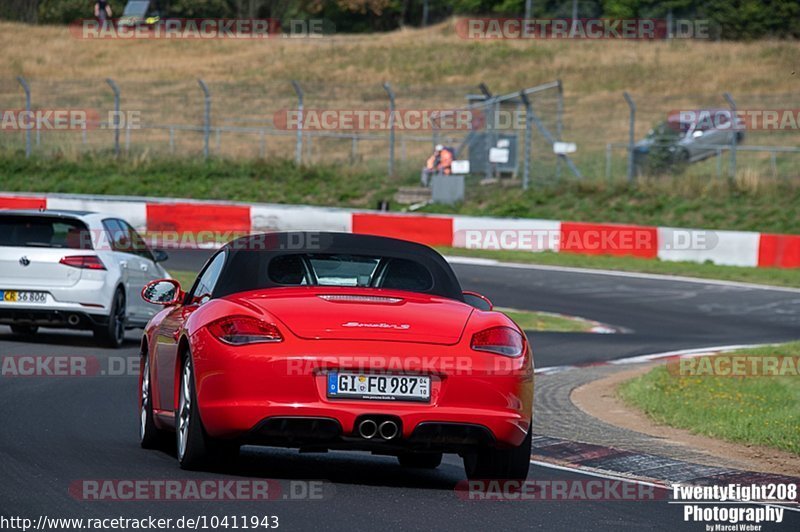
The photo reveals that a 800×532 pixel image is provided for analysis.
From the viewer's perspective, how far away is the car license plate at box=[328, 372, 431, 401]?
710 centimetres

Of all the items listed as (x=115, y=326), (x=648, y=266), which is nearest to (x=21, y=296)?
(x=115, y=326)

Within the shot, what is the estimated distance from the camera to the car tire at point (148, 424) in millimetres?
8742

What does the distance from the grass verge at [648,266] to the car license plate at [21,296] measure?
14.9 meters

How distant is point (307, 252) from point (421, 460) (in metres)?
1.46

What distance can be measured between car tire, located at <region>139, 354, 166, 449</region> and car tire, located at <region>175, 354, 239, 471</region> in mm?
869

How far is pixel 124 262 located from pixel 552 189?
21.5 meters

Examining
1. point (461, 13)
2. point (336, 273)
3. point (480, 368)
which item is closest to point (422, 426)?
point (480, 368)

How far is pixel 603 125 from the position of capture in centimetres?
5072

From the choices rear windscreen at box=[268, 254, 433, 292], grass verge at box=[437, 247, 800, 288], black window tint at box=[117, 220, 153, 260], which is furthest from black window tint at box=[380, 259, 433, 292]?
grass verge at box=[437, 247, 800, 288]

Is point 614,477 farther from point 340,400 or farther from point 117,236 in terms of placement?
point 117,236

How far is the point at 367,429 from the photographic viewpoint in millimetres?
7121

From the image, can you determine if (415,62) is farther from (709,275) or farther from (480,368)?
(480,368)

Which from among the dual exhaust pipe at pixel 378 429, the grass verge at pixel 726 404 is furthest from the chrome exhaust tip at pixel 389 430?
the grass verge at pixel 726 404

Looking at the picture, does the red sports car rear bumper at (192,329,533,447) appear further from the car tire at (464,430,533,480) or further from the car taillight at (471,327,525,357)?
the car tire at (464,430,533,480)
